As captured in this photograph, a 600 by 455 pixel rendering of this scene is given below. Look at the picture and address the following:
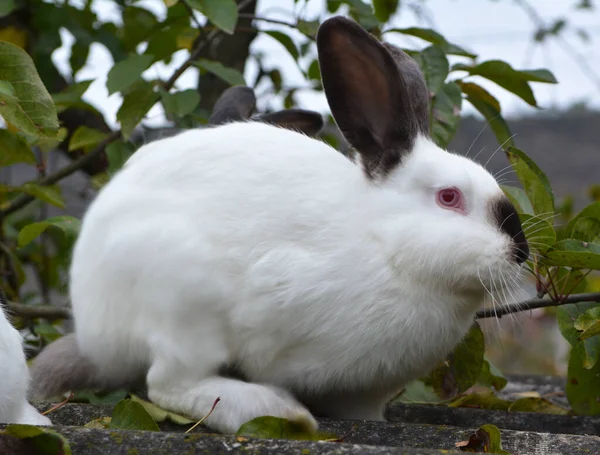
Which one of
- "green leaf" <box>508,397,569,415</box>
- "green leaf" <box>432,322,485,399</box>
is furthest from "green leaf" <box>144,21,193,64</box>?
"green leaf" <box>508,397,569,415</box>

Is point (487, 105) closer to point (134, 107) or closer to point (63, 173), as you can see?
point (134, 107)

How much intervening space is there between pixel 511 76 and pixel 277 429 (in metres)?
1.65

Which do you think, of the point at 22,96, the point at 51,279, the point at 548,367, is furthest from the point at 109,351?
the point at 548,367

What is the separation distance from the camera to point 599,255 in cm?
249

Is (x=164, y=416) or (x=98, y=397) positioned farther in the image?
(x=98, y=397)

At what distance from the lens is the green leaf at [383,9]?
10.9 ft

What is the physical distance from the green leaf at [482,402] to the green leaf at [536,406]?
0.04 meters

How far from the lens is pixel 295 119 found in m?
3.12

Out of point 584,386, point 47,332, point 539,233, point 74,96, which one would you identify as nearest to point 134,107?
point 74,96

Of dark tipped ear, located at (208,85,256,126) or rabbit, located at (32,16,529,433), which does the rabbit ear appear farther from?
dark tipped ear, located at (208,85,256,126)

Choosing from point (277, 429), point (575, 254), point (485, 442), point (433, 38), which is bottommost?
point (277, 429)

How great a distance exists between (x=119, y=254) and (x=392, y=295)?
2.36 ft

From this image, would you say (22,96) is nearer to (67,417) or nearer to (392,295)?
(67,417)

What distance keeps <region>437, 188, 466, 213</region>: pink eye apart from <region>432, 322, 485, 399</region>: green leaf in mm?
549
